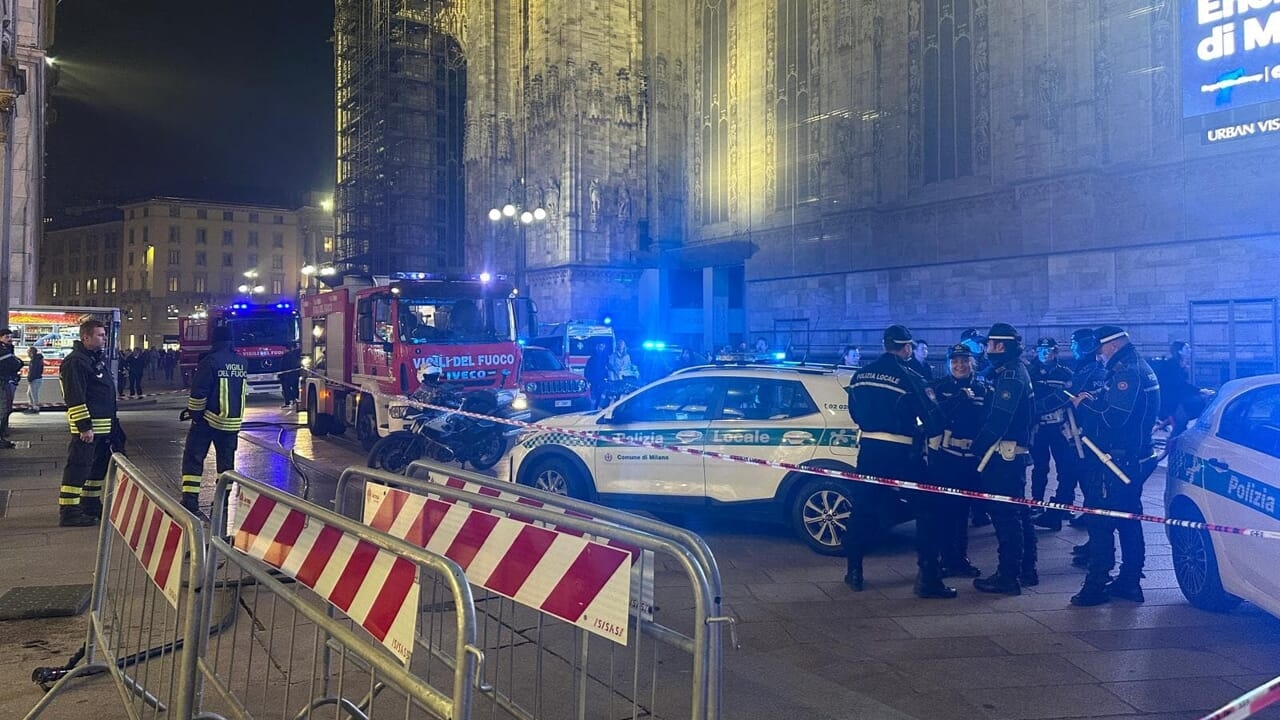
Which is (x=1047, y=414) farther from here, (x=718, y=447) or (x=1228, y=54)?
(x=1228, y=54)

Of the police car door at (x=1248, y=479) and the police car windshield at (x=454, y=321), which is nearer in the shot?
the police car door at (x=1248, y=479)

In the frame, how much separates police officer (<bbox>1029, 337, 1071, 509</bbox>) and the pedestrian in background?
1926 cm

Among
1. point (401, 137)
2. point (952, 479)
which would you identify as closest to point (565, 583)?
point (952, 479)

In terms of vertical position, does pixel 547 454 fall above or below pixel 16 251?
below

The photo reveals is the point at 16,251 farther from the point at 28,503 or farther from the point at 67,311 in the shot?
the point at 28,503

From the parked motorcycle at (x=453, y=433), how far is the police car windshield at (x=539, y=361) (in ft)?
13.3

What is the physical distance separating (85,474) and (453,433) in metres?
4.27

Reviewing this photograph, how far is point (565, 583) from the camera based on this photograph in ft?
9.94

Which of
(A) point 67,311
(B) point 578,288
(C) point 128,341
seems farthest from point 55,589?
(C) point 128,341

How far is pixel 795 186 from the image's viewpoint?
2909cm

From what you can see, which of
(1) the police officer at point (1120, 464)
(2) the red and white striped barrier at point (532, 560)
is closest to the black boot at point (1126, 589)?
(1) the police officer at point (1120, 464)

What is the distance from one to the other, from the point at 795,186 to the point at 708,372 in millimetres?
22087

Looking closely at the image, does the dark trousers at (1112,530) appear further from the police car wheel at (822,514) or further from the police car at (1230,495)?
the police car wheel at (822,514)

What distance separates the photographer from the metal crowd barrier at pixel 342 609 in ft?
7.97
